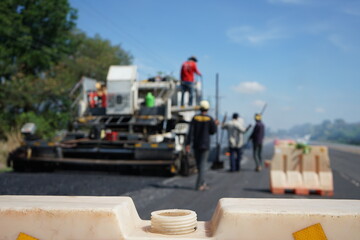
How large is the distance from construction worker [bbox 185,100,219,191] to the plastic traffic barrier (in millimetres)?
1390

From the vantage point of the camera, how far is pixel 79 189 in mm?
8477

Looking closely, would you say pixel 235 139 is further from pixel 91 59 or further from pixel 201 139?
pixel 91 59

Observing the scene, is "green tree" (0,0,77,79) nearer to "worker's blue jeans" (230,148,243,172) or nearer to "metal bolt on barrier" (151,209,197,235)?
"worker's blue jeans" (230,148,243,172)

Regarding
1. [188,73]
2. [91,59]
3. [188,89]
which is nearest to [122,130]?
[188,89]

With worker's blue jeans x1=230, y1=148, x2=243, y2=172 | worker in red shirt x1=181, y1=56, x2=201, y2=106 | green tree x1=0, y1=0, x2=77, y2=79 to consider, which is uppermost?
green tree x1=0, y1=0, x2=77, y2=79

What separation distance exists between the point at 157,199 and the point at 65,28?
25399 millimetres

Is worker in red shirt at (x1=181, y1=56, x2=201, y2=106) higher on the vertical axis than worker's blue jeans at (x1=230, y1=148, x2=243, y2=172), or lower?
higher

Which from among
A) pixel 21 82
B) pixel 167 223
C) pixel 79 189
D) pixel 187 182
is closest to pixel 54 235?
pixel 167 223

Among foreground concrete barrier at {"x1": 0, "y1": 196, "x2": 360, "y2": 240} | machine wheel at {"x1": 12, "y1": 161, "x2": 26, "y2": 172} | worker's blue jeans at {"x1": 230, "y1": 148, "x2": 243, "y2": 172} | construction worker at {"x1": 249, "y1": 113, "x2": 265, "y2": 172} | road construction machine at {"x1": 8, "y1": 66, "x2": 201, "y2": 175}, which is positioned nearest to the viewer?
foreground concrete barrier at {"x1": 0, "y1": 196, "x2": 360, "y2": 240}

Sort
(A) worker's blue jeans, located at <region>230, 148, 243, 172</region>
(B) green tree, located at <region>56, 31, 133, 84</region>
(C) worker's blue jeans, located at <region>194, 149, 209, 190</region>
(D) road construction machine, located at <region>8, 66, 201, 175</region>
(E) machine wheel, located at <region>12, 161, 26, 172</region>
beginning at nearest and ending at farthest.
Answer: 1. (C) worker's blue jeans, located at <region>194, 149, 209, 190</region>
2. (D) road construction machine, located at <region>8, 66, 201, 175</region>
3. (E) machine wheel, located at <region>12, 161, 26, 172</region>
4. (A) worker's blue jeans, located at <region>230, 148, 243, 172</region>
5. (B) green tree, located at <region>56, 31, 133, 84</region>

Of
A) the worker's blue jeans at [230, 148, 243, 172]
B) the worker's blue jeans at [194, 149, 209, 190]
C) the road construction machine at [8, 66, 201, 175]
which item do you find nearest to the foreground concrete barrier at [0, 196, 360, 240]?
the worker's blue jeans at [194, 149, 209, 190]

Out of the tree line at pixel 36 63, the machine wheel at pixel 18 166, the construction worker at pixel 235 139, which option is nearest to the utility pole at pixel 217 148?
the construction worker at pixel 235 139

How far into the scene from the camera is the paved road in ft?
22.9

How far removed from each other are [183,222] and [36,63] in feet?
87.3
